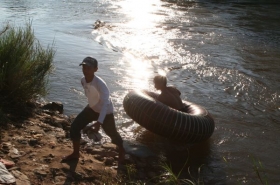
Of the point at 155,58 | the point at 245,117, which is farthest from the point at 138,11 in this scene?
the point at 245,117

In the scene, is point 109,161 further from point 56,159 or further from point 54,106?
point 54,106


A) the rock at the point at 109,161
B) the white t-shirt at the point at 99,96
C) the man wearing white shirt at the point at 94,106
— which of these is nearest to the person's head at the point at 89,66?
the man wearing white shirt at the point at 94,106

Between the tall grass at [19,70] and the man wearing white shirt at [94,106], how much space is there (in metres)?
1.52

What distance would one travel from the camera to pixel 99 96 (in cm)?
537

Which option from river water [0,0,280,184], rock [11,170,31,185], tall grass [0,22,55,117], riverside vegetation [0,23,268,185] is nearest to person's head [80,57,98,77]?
riverside vegetation [0,23,268,185]

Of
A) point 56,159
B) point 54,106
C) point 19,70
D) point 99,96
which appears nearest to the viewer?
point 99,96

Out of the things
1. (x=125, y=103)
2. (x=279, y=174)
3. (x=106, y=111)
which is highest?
(x=106, y=111)

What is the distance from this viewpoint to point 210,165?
6816 mm

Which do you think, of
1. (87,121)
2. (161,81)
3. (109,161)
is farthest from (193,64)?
A: (87,121)

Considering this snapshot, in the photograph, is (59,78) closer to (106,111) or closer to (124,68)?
(124,68)

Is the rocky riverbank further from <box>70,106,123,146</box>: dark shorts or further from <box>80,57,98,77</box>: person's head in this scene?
<box>80,57,98,77</box>: person's head

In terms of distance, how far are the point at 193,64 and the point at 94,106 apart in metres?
8.64

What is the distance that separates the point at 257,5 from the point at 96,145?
25.3 meters

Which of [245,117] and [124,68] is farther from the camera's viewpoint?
[124,68]
